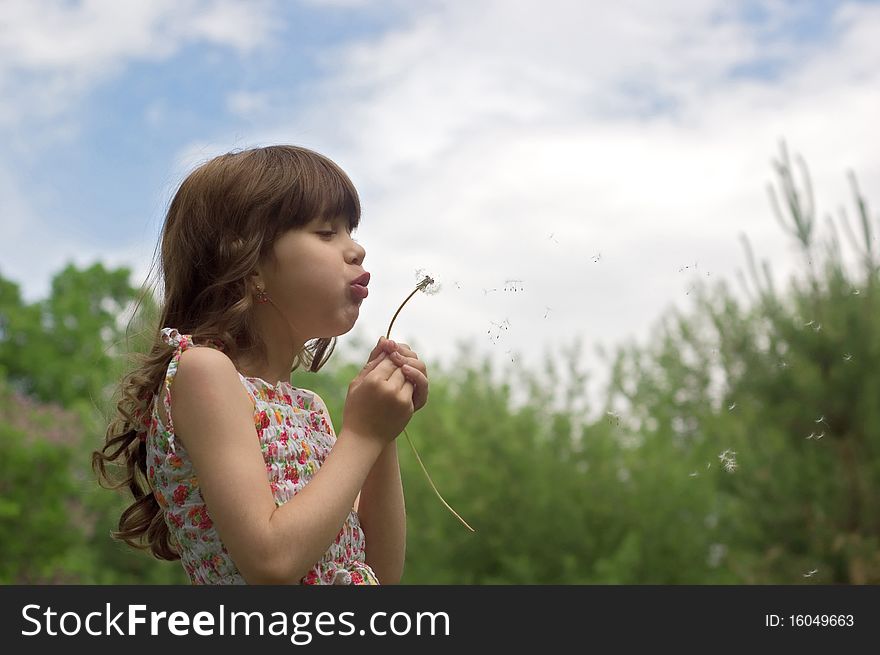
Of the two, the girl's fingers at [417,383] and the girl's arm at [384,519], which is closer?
the girl's fingers at [417,383]

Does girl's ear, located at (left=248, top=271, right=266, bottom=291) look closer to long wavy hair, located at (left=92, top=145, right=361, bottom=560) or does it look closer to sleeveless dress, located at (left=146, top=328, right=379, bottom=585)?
long wavy hair, located at (left=92, top=145, right=361, bottom=560)

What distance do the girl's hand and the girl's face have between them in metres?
0.07

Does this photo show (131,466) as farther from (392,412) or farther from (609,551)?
(609,551)

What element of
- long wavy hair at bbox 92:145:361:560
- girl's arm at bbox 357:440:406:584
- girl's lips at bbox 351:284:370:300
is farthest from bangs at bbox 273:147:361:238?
girl's arm at bbox 357:440:406:584

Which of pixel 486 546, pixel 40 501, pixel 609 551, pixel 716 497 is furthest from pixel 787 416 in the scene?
pixel 40 501

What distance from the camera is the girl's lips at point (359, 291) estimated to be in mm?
1750

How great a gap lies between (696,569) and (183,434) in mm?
13267

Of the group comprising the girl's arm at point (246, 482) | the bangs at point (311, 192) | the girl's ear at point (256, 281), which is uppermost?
the bangs at point (311, 192)

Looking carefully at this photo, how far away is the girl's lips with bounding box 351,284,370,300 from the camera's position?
175 cm

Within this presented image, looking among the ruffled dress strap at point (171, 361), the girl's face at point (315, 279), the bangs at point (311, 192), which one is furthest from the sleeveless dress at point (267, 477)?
the bangs at point (311, 192)

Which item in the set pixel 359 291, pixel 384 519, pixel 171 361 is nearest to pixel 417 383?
pixel 359 291

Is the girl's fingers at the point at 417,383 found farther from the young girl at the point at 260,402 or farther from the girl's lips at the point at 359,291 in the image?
the girl's lips at the point at 359,291

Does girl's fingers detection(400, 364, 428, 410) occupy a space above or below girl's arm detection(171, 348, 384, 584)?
above

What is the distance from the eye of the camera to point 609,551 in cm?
1425
